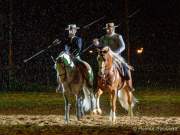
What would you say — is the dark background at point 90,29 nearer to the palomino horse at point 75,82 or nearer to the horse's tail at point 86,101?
the horse's tail at point 86,101

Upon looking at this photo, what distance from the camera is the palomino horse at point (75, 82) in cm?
1906

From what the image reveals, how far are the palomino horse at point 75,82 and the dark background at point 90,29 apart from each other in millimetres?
24830

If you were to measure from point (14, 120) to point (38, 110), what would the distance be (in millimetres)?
4424

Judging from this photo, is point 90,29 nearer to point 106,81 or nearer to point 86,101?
point 86,101

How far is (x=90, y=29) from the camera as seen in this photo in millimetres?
55844

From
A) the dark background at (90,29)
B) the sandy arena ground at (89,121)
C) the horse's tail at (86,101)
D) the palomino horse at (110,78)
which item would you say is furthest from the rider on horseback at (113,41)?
the dark background at (90,29)

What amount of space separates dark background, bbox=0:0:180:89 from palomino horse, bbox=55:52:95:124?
24.8m

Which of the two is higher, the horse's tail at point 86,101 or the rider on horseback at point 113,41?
the rider on horseback at point 113,41

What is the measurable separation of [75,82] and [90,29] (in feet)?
118

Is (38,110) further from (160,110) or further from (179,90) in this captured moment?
(179,90)

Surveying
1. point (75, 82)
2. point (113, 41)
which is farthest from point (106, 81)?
point (113, 41)

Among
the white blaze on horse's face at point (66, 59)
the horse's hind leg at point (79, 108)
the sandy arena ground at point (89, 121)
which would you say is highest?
the white blaze on horse's face at point (66, 59)

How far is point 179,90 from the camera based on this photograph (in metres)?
36.1

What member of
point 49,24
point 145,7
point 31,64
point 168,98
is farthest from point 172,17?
point 168,98
